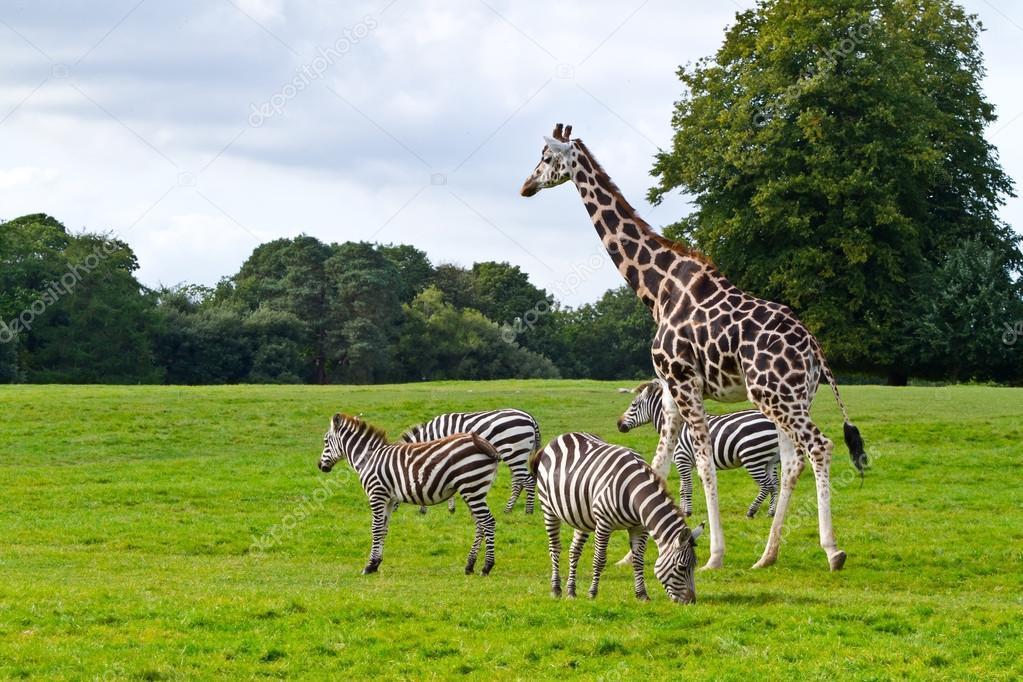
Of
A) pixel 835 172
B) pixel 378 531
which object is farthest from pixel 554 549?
pixel 835 172

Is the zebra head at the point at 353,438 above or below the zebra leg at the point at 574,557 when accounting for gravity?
above

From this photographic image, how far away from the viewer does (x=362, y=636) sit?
11.9m

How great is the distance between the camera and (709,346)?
15820 millimetres

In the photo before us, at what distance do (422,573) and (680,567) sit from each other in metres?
5.02

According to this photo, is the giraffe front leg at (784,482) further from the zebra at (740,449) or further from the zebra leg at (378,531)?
the zebra leg at (378,531)

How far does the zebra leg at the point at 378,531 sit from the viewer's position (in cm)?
1648

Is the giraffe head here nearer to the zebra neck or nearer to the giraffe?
the giraffe

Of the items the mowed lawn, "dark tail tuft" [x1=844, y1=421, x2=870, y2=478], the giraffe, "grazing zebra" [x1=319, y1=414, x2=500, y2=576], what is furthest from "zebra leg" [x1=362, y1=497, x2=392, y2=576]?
"dark tail tuft" [x1=844, y1=421, x2=870, y2=478]

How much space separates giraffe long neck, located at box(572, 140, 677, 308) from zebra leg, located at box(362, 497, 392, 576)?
15.3 feet

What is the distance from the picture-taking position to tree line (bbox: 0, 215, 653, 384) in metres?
67.9

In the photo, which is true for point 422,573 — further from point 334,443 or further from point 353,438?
point 334,443

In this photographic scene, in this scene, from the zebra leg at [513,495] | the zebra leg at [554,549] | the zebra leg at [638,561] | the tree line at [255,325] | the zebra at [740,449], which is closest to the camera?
the zebra leg at [638,561]

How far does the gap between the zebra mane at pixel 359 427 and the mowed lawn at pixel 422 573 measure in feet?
6.34

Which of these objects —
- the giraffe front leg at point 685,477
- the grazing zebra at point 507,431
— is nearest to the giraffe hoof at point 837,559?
the giraffe front leg at point 685,477
